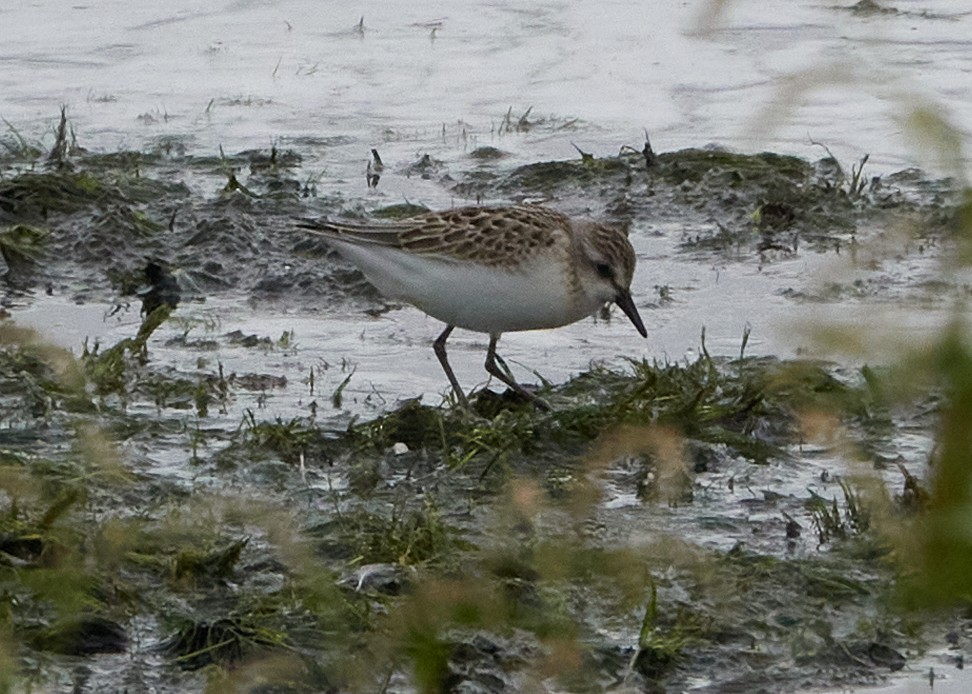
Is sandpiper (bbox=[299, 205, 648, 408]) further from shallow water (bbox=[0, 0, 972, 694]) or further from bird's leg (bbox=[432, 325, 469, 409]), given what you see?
shallow water (bbox=[0, 0, 972, 694])

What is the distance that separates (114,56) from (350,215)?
4.03 metres

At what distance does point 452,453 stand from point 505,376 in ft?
2.92

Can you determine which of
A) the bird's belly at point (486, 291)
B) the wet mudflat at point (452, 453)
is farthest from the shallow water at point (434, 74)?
the bird's belly at point (486, 291)

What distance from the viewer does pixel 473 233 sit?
7.20m

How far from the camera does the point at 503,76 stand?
13.1 m

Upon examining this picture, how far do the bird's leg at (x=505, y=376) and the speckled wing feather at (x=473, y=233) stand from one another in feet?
1.40

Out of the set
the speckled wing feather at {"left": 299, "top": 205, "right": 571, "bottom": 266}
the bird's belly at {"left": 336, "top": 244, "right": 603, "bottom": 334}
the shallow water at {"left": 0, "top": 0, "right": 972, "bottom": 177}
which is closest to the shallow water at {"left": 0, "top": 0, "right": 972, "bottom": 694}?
the shallow water at {"left": 0, "top": 0, "right": 972, "bottom": 177}

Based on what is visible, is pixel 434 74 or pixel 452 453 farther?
pixel 434 74

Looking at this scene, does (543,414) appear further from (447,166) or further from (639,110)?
(639,110)

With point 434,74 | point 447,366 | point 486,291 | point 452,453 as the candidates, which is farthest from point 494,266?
point 434,74

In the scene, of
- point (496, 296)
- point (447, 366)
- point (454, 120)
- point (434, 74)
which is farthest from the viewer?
point (434, 74)

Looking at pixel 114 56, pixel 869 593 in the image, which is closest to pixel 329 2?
pixel 114 56

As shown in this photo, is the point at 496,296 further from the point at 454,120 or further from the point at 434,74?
the point at 434,74

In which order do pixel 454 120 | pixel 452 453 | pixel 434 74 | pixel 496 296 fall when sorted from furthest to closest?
pixel 434 74, pixel 454 120, pixel 496 296, pixel 452 453
